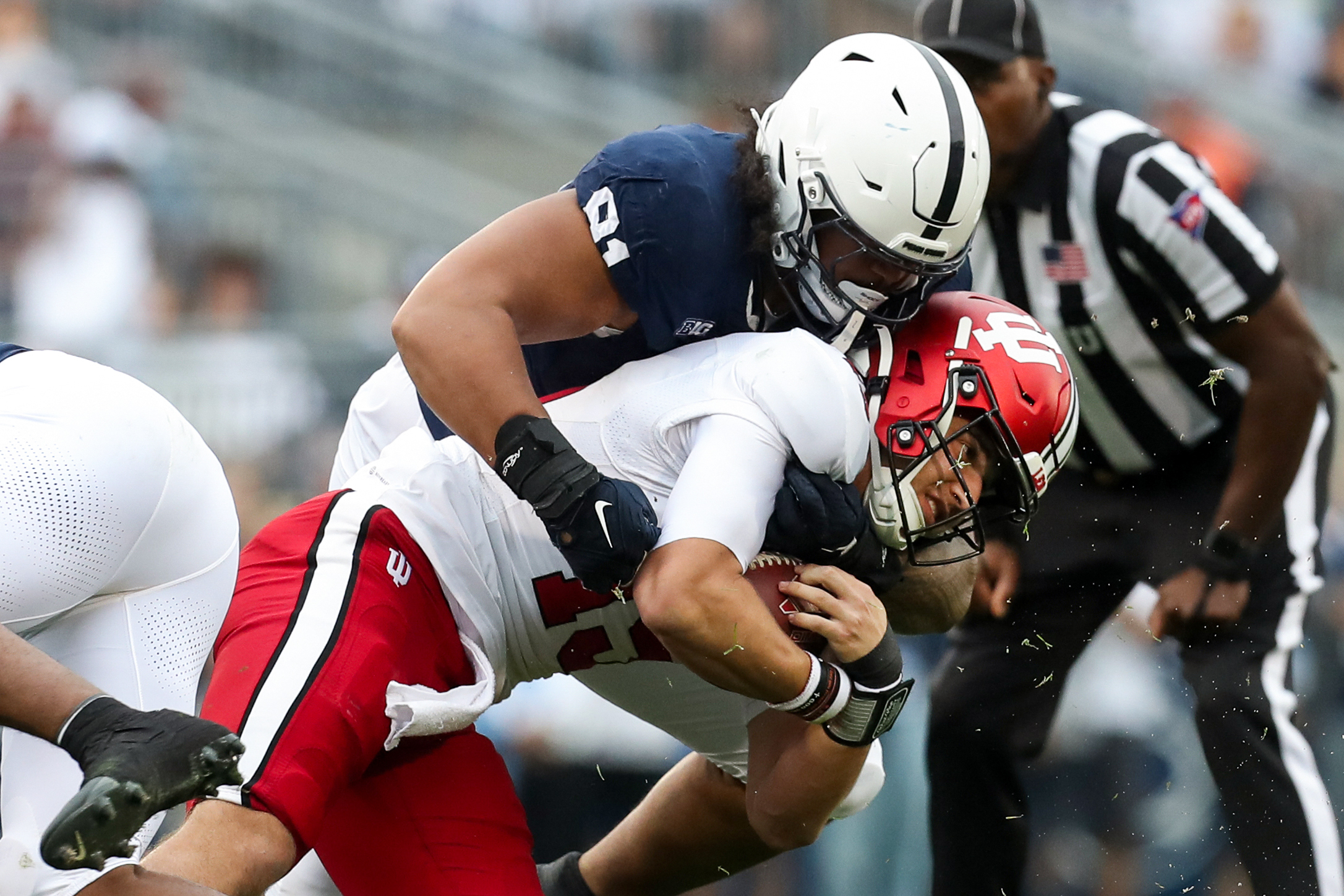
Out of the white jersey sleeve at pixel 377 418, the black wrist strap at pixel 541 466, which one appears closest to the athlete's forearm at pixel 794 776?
the black wrist strap at pixel 541 466

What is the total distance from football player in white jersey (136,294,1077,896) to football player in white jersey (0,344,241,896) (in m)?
0.19

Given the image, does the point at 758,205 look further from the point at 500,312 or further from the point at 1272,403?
the point at 1272,403

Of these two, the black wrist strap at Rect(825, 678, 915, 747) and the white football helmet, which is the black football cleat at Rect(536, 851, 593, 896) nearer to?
the black wrist strap at Rect(825, 678, 915, 747)

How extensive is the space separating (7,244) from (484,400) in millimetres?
5542

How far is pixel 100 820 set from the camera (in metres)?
2.10

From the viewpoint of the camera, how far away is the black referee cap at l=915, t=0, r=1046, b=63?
15.0ft

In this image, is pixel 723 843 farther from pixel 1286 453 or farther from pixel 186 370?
pixel 186 370

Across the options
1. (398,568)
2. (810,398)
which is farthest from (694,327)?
(398,568)

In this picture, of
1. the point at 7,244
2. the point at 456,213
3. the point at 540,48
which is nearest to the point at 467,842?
the point at 7,244

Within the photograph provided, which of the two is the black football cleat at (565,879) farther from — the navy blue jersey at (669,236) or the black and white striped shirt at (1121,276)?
the black and white striped shirt at (1121,276)

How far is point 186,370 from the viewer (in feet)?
24.2

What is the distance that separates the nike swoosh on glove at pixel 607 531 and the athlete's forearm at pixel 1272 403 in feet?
6.72

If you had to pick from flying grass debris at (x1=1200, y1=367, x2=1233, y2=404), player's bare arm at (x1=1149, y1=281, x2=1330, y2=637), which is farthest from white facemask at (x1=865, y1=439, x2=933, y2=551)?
flying grass debris at (x1=1200, y1=367, x2=1233, y2=404)

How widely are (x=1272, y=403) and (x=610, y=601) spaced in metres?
1.97
